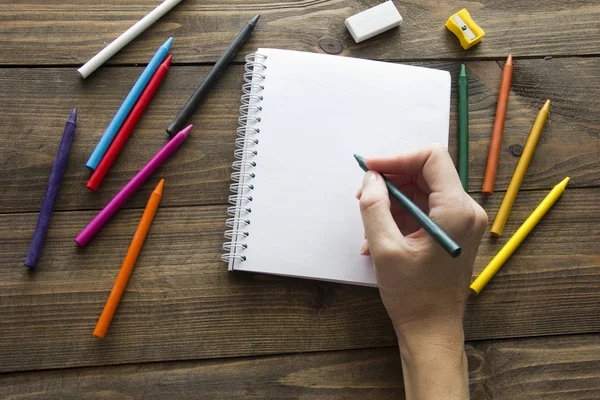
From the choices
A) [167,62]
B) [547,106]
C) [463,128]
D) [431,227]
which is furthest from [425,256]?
[167,62]

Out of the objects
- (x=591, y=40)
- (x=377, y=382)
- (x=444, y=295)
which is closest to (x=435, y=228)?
(x=444, y=295)

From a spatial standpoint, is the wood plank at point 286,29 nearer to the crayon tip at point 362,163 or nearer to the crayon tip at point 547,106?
the crayon tip at point 547,106

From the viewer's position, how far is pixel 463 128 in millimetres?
802

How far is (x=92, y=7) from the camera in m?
0.81

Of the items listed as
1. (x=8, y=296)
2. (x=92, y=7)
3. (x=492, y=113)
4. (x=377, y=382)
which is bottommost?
(x=377, y=382)

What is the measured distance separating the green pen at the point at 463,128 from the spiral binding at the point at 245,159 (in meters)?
0.32

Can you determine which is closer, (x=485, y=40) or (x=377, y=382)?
(x=377, y=382)

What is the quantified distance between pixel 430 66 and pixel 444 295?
0.40 metres

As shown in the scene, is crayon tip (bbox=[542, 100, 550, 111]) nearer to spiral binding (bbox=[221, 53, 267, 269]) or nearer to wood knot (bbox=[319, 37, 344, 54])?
wood knot (bbox=[319, 37, 344, 54])

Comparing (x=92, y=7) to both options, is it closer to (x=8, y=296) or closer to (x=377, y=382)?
(x=8, y=296)

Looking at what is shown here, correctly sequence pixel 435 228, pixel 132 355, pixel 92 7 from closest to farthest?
pixel 435 228
pixel 132 355
pixel 92 7

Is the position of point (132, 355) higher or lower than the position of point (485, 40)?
lower

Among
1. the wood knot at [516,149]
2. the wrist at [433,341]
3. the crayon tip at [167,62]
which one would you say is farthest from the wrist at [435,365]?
the crayon tip at [167,62]

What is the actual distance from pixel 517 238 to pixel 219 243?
0.45m
